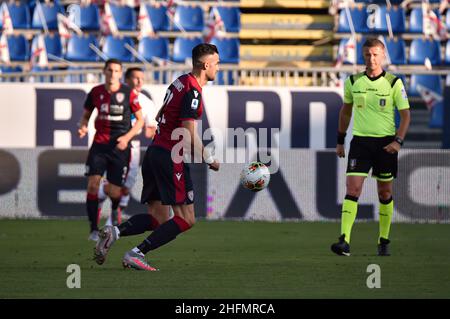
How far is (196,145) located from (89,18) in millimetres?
15856

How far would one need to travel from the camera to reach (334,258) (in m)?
10.6

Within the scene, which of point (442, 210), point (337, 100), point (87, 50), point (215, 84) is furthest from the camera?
point (87, 50)

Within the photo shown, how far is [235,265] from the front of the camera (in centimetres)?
990

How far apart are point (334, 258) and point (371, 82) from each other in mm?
1801

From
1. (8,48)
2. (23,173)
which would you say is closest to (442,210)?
(23,173)

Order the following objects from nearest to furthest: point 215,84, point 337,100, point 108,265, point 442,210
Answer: point 108,265 → point 442,210 → point 337,100 → point 215,84

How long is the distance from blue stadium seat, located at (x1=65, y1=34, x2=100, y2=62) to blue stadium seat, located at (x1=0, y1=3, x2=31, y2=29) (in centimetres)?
165

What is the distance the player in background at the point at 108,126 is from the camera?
12.9m

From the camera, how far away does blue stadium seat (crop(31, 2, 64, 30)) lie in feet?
79.3

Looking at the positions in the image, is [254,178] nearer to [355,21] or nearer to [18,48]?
[355,21]

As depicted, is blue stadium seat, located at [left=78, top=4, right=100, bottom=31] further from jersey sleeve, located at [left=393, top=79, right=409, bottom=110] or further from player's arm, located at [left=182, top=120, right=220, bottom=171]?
player's arm, located at [left=182, top=120, right=220, bottom=171]

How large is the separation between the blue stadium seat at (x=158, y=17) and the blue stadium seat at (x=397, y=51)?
4.82 meters

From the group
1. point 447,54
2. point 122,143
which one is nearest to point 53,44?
point 447,54

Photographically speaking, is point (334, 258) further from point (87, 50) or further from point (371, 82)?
point (87, 50)
